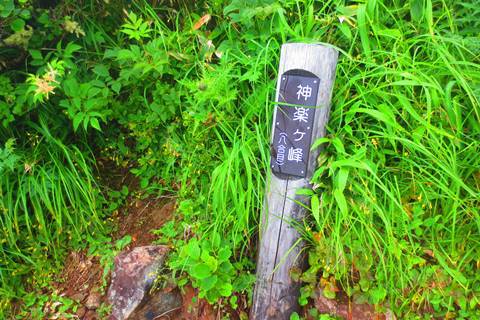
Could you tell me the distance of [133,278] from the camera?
2312 mm

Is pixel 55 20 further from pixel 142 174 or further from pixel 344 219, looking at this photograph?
pixel 344 219

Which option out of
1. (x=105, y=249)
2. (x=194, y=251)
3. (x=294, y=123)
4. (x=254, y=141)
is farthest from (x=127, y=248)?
(x=294, y=123)

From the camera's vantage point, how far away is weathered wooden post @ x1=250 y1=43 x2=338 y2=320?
1.86 m

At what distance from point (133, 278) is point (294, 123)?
1.40 m

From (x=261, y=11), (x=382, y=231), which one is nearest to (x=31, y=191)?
(x=261, y=11)

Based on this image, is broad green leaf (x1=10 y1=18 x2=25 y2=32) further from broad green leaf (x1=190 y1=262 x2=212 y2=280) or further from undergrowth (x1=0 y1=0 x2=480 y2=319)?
broad green leaf (x1=190 y1=262 x2=212 y2=280)

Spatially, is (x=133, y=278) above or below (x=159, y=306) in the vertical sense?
above

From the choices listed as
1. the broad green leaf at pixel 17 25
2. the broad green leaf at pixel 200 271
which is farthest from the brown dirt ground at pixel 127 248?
the broad green leaf at pixel 17 25

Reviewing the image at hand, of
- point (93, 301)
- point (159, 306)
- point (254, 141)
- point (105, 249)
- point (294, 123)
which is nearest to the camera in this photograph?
point (294, 123)

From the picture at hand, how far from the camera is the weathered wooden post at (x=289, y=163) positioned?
6.10 feet

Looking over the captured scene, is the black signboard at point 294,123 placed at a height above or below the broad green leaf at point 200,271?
above

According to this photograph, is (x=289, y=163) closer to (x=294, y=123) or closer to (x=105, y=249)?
(x=294, y=123)

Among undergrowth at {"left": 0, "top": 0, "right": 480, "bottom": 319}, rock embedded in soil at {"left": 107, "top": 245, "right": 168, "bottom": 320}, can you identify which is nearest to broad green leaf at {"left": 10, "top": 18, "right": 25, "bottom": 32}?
undergrowth at {"left": 0, "top": 0, "right": 480, "bottom": 319}

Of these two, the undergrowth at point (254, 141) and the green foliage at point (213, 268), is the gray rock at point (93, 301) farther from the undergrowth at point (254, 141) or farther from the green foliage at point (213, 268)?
the green foliage at point (213, 268)
